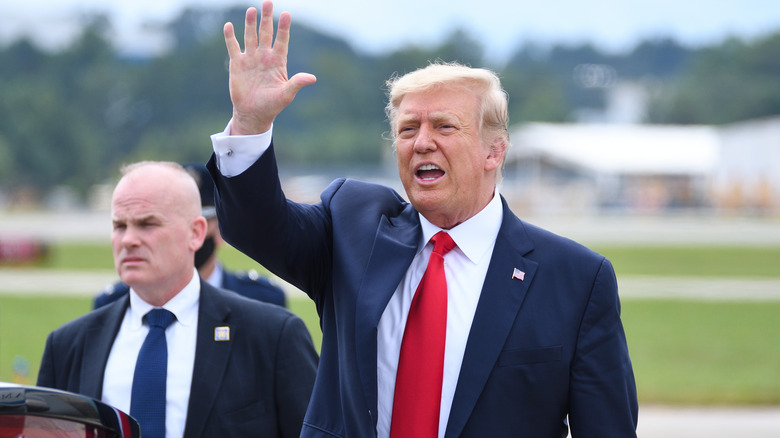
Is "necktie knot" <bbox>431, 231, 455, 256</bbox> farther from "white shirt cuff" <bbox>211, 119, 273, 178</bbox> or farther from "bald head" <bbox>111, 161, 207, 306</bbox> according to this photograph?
"bald head" <bbox>111, 161, 207, 306</bbox>

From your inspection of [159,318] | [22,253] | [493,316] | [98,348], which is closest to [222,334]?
[159,318]

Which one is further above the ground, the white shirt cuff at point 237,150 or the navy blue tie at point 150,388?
the white shirt cuff at point 237,150

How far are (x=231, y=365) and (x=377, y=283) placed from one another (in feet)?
2.92

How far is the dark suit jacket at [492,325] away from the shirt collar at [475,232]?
42 millimetres

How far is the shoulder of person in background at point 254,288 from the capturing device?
17.2 ft

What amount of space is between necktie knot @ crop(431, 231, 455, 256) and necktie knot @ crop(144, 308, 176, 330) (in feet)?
3.80

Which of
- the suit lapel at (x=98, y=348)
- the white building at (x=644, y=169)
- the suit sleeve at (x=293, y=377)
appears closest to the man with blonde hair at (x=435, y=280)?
the suit sleeve at (x=293, y=377)

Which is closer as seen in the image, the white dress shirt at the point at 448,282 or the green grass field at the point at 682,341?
the white dress shirt at the point at 448,282

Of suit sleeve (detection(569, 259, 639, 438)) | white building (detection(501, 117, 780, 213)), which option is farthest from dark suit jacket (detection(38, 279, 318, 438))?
white building (detection(501, 117, 780, 213))

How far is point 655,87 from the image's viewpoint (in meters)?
120

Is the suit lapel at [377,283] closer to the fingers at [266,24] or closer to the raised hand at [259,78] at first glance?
the raised hand at [259,78]

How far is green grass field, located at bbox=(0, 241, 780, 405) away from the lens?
366 inches

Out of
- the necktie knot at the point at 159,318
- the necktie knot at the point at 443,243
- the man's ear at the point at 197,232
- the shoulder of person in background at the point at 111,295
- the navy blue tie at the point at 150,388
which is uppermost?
the man's ear at the point at 197,232

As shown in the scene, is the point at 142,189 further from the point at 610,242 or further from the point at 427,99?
the point at 610,242
